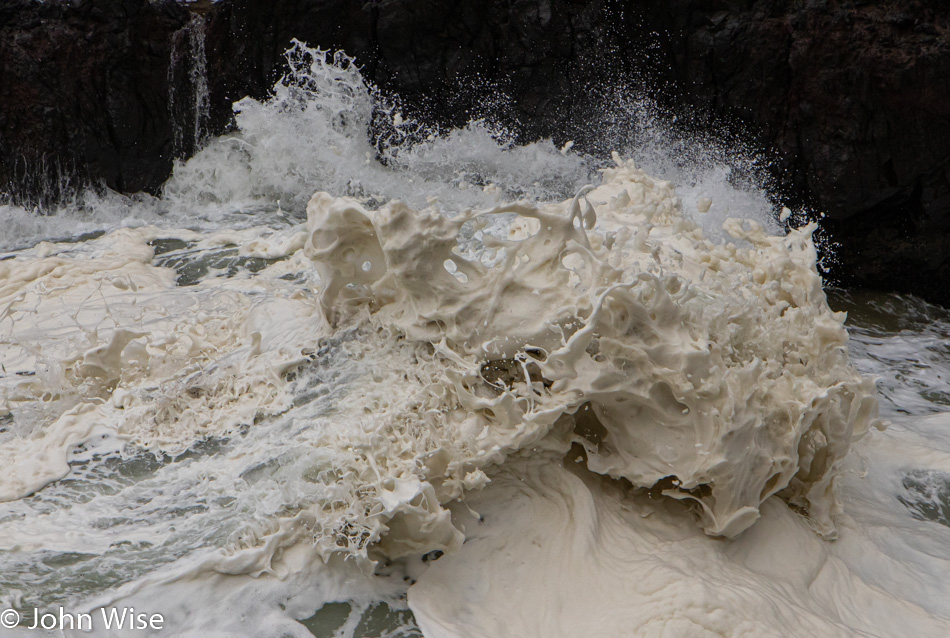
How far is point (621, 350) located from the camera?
232 cm

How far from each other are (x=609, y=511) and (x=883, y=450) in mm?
1566

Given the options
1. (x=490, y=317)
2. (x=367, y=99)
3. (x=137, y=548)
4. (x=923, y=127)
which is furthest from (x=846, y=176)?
(x=137, y=548)

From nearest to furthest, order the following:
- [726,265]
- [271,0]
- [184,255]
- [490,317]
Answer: [490,317] < [726,265] < [184,255] < [271,0]

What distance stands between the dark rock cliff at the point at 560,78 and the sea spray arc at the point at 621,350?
3.19 metres

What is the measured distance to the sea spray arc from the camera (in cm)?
231

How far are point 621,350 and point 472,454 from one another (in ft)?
1.82

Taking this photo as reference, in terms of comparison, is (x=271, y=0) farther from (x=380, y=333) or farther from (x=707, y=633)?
(x=707, y=633)

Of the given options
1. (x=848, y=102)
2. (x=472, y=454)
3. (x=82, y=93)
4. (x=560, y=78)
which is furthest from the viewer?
(x=560, y=78)

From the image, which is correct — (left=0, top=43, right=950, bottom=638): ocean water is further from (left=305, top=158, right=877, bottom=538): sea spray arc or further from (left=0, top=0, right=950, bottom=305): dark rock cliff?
(left=0, top=0, right=950, bottom=305): dark rock cliff

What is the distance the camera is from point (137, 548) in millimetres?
2084

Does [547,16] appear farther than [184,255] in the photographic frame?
Yes

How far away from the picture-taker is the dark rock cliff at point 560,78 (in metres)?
5.38

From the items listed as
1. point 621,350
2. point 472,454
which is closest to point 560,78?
point 621,350

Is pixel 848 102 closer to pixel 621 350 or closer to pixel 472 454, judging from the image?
pixel 621 350
